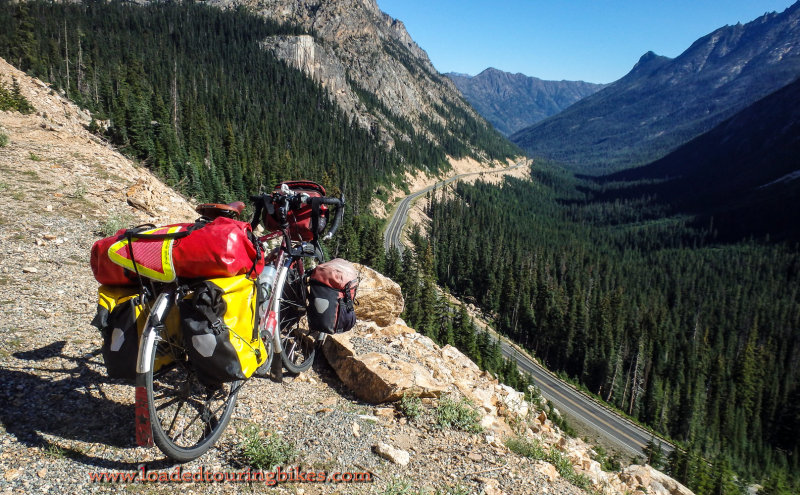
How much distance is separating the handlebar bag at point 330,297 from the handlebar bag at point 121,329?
2104mm

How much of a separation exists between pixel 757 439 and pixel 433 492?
87635mm

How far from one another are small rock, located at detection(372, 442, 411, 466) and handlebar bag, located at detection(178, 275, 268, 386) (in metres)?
1.85

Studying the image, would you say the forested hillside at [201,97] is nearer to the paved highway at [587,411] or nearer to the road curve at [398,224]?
the road curve at [398,224]

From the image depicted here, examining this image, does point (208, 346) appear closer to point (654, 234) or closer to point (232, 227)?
point (232, 227)

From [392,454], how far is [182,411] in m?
2.37

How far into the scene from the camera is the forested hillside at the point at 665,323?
201 ft

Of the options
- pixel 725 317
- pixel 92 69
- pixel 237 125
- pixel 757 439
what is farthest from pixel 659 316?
pixel 92 69

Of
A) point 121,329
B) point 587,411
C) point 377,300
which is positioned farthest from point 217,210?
point 587,411

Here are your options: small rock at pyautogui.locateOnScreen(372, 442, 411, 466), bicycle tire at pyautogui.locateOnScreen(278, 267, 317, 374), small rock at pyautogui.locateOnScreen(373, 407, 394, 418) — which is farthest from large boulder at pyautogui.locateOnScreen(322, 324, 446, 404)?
small rock at pyautogui.locateOnScreen(372, 442, 411, 466)

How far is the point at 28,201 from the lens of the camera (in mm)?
9758

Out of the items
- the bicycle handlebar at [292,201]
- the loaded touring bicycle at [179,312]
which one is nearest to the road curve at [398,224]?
the bicycle handlebar at [292,201]

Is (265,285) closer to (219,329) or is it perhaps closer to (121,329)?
(219,329)

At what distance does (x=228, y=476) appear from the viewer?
3.73 meters

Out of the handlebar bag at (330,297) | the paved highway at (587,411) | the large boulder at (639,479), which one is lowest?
the paved highway at (587,411)
